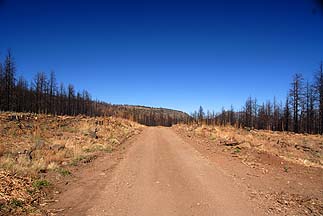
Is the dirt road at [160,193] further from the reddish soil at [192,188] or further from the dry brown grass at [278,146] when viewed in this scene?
the dry brown grass at [278,146]

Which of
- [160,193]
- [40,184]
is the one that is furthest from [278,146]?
[40,184]

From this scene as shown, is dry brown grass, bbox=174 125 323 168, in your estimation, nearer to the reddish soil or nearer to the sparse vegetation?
the reddish soil

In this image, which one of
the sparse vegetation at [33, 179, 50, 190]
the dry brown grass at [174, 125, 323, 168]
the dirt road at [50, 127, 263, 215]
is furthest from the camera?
the dry brown grass at [174, 125, 323, 168]

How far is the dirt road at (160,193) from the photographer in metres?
5.76

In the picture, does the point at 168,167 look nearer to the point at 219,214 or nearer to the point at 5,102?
the point at 219,214

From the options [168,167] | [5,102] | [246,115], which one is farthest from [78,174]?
[246,115]

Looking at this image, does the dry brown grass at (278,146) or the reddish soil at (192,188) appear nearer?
the reddish soil at (192,188)

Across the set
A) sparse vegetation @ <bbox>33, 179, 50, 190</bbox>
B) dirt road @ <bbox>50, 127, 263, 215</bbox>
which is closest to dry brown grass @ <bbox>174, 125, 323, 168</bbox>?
dirt road @ <bbox>50, 127, 263, 215</bbox>

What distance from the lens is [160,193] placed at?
6.98 m

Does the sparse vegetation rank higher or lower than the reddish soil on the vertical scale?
higher

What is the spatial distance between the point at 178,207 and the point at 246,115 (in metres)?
78.0

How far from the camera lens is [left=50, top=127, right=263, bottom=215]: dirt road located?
576cm

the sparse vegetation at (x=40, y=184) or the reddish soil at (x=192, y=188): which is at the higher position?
the sparse vegetation at (x=40, y=184)

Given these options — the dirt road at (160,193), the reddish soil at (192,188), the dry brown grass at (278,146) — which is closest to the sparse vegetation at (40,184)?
the reddish soil at (192,188)
